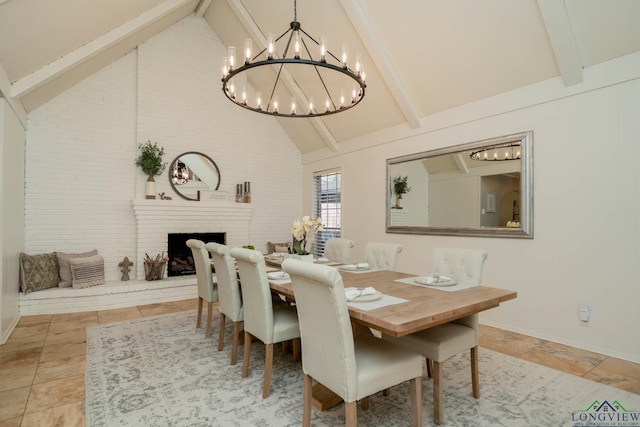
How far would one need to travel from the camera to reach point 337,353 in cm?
154

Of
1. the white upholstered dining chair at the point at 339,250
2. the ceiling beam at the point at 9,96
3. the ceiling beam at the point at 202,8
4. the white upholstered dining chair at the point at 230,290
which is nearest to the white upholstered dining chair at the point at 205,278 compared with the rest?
the white upholstered dining chair at the point at 230,290

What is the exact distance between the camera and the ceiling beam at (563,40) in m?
2.77

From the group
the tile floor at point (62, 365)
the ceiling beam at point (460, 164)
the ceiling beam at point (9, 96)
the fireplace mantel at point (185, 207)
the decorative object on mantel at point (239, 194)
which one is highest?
the ceiling beam at point (9, 96)

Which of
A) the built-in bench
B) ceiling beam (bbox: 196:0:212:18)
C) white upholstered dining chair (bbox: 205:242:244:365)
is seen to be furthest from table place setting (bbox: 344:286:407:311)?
ceiling beam (bbox: 196:0:212:18)

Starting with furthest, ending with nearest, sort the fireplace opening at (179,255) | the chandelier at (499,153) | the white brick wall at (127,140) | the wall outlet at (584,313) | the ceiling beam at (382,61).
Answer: the fireplace opening at (179,255) < the white brick wall at (127,140) < the ceiling beam at (382,61) < the chandelier at (499,153) < the wall outlet at (584,313)

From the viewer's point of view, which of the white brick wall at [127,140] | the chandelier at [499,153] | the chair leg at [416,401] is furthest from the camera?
the white brick wall at [127,140]

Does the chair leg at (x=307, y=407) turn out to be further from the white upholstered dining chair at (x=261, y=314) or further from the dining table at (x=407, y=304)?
the white upholstered dining chair at (x=261, y=314)

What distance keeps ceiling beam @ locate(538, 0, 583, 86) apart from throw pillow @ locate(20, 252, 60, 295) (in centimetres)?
588

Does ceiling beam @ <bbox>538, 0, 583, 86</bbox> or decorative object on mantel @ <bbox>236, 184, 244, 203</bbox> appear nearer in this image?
ceiling beam @ <bbox>538, 0, 583, 86</bbox>

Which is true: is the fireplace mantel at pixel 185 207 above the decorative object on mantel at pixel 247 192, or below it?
below

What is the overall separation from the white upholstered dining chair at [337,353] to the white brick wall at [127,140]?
419 cm

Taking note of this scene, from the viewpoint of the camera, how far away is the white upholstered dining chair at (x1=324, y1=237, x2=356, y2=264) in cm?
375

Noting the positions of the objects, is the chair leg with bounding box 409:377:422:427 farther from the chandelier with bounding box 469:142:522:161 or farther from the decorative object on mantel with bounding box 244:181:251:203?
the decorative object on mantel with bounding box 244:181:251:203

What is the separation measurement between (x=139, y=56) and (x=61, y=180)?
2141 mm
